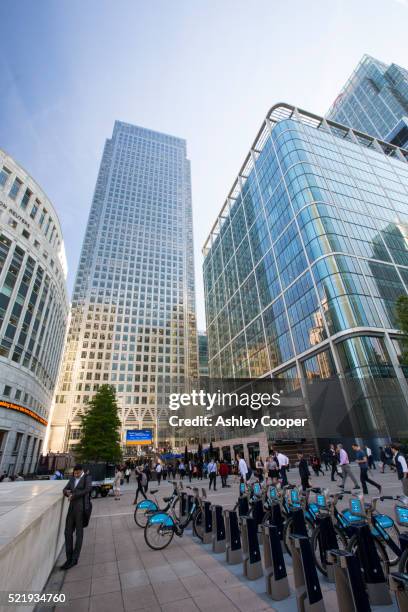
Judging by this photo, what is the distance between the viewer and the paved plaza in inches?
165

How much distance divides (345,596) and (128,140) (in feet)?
558

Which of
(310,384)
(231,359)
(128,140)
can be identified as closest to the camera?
(310,384)

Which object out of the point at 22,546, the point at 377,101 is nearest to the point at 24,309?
the point at 22,546

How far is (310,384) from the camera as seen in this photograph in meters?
39.1

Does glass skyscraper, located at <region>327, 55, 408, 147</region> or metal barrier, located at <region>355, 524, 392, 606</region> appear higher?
glass skyscraper, located at <region>327, 55, 408, 147</region>

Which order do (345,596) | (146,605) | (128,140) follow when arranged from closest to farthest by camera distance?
1. (345,596)
2. (146,605)
3. (128,140)

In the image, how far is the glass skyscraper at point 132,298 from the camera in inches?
3324

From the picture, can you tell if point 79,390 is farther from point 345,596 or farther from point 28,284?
point 345,596

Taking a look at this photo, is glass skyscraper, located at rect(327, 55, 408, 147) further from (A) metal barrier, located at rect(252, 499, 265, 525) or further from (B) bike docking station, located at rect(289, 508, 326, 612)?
(B) bike docking station, located at rect(289, 508, 326, 612)

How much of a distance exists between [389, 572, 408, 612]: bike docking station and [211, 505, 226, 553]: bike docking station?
440 cm

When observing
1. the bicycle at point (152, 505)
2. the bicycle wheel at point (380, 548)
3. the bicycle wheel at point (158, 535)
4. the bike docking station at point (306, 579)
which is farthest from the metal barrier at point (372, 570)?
the bicycle at point (152, 505)

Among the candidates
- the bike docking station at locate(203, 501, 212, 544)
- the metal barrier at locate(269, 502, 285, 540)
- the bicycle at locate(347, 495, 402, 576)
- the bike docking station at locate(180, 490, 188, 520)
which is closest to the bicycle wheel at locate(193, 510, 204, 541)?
the bike docking station at locate(203, 501, 212, 544)

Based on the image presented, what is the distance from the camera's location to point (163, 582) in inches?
198

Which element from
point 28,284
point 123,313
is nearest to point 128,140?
point 123,313
